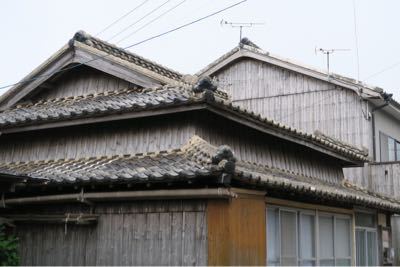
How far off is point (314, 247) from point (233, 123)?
3402 mm

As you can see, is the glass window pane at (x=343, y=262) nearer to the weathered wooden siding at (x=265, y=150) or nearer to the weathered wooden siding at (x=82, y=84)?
the weathered wooden siding at (x=265, y=150)

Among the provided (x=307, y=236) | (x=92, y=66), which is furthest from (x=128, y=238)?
(x=92, y=66)

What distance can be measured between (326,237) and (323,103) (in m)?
8.65

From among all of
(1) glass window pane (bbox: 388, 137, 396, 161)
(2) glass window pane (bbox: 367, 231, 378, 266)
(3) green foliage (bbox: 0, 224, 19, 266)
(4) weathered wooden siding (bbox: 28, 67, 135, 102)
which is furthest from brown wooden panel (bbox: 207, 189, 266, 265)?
(1) glass window pane (bbox: 388, 137, 396, 161)

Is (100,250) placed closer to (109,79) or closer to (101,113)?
(101,113)

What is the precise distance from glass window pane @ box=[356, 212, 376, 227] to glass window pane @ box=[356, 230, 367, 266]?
24cm

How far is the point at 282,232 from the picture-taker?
1138 cm

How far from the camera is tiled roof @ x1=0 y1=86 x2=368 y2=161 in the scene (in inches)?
413

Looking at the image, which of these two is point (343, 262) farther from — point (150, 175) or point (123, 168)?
point (150, 175)

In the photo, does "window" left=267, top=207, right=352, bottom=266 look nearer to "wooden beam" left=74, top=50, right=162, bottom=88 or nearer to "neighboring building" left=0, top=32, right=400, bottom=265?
"neighboring building" left=0, top=32, right=400, bottom=265

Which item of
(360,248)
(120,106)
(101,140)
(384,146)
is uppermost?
(384,146)

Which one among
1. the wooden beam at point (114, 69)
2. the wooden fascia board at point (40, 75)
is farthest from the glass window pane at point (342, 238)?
the wooden fascia board at point (40, 75)

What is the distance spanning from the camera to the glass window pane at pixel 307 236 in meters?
12.1

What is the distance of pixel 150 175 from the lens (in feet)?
30.4
